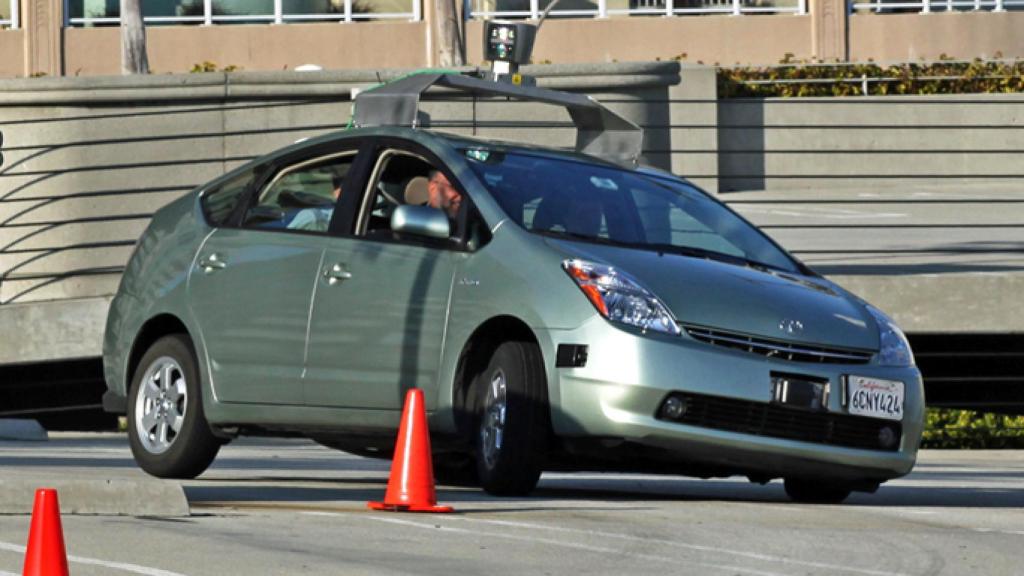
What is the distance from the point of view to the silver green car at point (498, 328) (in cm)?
874

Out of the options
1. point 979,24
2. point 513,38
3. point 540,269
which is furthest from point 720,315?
point 979,24

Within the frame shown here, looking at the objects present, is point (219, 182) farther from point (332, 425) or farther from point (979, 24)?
point (979, 24)

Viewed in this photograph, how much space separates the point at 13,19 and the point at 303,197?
29.1 meters

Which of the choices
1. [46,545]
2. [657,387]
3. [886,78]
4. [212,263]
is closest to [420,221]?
[657,387]

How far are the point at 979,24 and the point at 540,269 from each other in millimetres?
30837

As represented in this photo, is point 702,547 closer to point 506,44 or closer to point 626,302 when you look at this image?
point 626,302

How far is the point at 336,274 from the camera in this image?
9.59 m

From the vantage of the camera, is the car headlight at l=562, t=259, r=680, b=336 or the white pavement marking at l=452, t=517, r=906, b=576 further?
the car headlight at l=562, t=259, r=680, b=336

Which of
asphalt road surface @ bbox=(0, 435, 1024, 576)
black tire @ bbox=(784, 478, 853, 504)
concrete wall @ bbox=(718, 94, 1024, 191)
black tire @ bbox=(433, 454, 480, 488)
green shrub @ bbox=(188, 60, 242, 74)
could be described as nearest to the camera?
asphalt road surface @ bbox=(0, 435, 1024, 576)

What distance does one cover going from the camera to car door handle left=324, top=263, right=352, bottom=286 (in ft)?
31.4

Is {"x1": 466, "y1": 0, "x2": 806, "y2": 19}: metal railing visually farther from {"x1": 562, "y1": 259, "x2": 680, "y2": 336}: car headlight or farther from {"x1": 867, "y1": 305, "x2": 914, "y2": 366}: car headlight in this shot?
{"x1": 562, "y1": 259, "x2": 680, "y2": 336}: car headlight

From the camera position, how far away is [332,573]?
6371 millimetres

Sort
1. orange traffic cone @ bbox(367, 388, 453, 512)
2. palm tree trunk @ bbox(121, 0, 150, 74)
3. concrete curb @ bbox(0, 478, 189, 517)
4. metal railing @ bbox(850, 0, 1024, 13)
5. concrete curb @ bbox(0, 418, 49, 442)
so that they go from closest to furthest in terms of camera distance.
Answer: concrete curb @ bbox(0, 478, 189, 517)
orange traffic cone @ bbox(367, 388, 453, 512)
concrete curb @ bbox(0, 418, 49, 442)
palm tree trunk @ bbox(121, 0, 150, 74)
metal railing @ bbox(850, 0, 1024, 13)

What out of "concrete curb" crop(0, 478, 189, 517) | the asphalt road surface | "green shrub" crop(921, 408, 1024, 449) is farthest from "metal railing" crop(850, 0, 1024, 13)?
"concrete curb" crop(0, 478, 189, 517)
